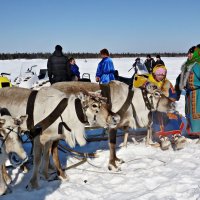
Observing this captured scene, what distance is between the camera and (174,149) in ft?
20.7

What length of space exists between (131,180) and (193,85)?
2577 mm

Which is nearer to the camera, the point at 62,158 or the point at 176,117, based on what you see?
the point at 62,158

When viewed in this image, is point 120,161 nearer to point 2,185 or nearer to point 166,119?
point 166,119

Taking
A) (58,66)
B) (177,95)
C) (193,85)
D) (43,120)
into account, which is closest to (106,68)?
(58,66)

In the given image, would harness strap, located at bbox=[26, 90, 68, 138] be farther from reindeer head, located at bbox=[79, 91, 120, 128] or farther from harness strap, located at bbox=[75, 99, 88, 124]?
reindeer head, located at bbox=[79, 91, 120, 128]

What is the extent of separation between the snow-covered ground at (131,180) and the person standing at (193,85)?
2.10 ft

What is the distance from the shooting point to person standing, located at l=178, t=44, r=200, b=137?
636 centimetres

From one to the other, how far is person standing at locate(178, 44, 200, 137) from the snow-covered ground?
640mm

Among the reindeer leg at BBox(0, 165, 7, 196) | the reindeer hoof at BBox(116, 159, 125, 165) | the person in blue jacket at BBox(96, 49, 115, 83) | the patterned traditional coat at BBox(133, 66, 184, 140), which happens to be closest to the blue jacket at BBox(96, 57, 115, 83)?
the person in blue jacket at BBox(96, 49, 115, 83)

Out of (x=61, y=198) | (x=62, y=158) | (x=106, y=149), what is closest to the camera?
(x=61, y=198)

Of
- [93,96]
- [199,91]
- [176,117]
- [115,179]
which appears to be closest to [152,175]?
[115,179]

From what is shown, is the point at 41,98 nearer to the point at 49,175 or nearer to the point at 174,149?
the point at 49,175

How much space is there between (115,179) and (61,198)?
957 millimetres

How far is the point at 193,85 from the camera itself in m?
6.46
